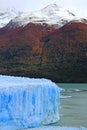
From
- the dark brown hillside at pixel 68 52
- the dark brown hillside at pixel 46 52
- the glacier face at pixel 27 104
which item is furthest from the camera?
the dark brown hillside at pixel 46 52

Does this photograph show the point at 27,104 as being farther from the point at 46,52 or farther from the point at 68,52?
the point at 46,52

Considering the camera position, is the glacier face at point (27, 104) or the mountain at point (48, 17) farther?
the mountain at point (48, 17)

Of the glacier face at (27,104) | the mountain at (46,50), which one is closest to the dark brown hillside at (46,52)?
the mountain at (46,50)

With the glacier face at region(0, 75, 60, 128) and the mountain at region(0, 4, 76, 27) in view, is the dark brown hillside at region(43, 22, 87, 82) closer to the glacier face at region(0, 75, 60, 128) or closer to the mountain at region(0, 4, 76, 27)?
the mountain at region(0, 4, 76, 27)

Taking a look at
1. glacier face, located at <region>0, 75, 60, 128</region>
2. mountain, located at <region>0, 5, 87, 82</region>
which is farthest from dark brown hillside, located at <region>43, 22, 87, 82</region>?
glacier face, located at <region>0, 75, 60, 128</region>

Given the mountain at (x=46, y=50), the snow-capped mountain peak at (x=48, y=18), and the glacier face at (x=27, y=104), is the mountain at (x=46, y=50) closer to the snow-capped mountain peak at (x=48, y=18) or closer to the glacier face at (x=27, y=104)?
the snow-capped mountain peak at (x=48, y=18)

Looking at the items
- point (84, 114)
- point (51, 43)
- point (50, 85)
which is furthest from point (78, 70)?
point (50, 85)

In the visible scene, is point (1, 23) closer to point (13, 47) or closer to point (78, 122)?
point (13, 47)

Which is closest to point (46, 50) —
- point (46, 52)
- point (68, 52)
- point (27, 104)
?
point (46, 52)
